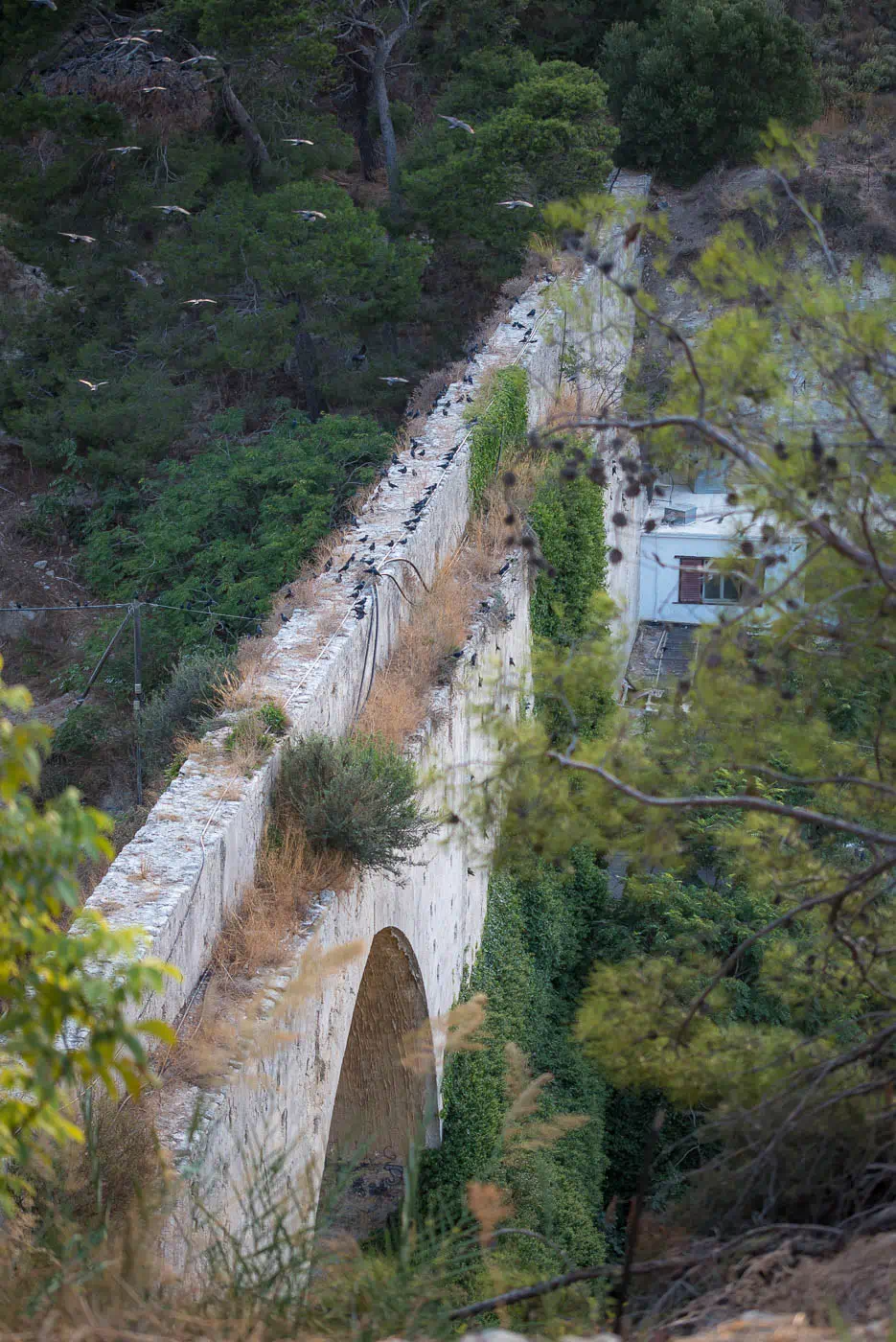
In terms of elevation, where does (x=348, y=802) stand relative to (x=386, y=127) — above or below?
below

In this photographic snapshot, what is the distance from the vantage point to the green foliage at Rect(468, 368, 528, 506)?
10414 millimetres

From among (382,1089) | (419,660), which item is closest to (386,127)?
(419,660)

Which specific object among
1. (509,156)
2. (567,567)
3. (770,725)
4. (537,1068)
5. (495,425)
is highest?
(509,156)

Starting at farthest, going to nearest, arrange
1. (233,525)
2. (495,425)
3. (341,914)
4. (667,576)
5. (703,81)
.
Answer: (703,81) < (667,576) < (233,525) < (495,425) < (341,914)

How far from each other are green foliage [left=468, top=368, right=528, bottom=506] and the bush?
451 centimetres

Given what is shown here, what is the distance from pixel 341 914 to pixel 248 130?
12.7 metres

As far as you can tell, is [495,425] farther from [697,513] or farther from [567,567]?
[697,513]

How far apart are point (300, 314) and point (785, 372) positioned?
461 inches

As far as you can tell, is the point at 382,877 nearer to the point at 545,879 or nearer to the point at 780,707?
the point at 780,707

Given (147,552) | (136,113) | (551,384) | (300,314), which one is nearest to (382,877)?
(551,384)

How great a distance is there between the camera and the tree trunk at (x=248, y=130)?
15430 millimetres

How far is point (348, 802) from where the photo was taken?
5984 millimetres

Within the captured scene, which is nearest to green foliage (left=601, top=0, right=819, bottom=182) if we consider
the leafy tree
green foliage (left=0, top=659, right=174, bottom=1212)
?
the leafy tree

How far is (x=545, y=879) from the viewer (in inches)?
428
